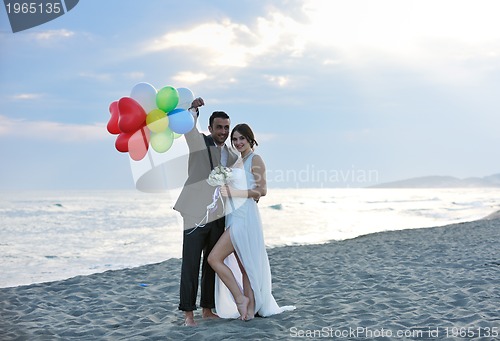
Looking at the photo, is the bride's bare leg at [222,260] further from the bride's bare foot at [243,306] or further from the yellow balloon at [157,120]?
the yellow balloon at [157,120]

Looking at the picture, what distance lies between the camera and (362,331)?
4758mm

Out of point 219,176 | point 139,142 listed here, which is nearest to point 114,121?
point 139,142

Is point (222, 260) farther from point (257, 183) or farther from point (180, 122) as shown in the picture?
point (180, 122)

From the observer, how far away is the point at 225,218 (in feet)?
16.6

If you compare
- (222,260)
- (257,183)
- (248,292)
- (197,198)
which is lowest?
(248,292)

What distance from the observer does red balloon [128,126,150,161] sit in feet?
15.3

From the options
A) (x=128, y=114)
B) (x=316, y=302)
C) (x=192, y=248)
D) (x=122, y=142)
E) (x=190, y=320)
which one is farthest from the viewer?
(x=316, y=302)

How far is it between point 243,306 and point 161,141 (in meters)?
1.80

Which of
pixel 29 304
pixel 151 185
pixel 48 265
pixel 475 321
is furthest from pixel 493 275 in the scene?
pixel 48 265

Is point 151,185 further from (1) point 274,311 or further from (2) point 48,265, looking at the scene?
(2) point 48,265

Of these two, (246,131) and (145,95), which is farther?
(246,131)

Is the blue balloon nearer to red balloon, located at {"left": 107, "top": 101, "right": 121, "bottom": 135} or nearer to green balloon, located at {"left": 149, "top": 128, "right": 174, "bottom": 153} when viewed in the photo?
green balloon, located at {"left": 149, "top": 128, "right": 174, "bottom": 153}

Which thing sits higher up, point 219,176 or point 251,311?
point 219,176

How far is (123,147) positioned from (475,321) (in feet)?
12.2
